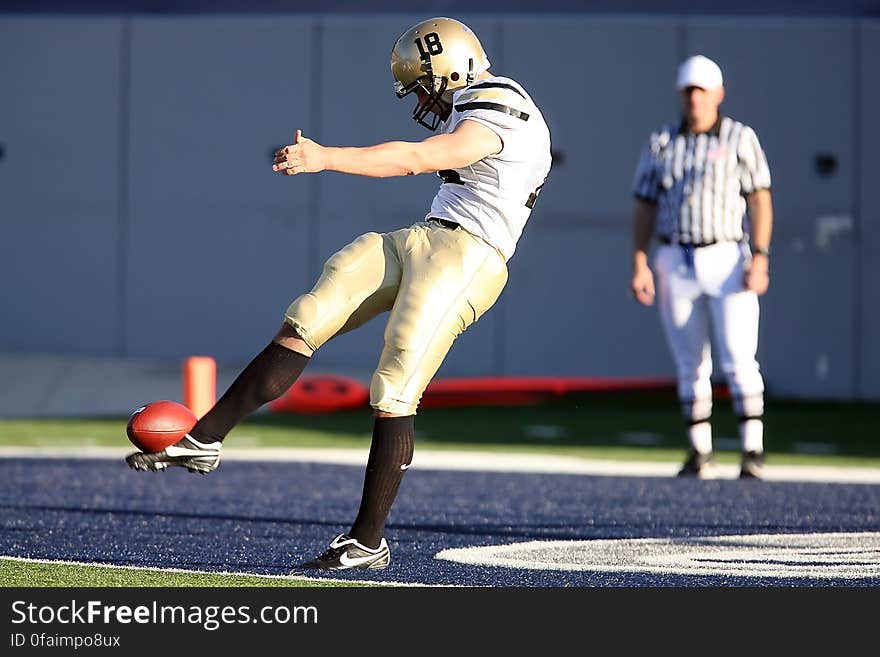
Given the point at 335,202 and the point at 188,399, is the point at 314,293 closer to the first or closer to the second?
the point at 188,399

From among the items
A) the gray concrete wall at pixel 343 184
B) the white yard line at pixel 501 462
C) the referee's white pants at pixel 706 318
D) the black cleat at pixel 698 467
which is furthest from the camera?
the gray concrete wall at pixel 343 184

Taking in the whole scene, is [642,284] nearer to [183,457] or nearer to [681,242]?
[681,242]

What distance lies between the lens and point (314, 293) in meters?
4.84

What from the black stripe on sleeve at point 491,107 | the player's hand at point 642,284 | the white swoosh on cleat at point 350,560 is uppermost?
the black stripe on sleeve at point 491,107

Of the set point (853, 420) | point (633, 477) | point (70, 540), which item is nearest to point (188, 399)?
point (633, 477)

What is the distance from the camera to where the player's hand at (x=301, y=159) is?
4.35 metres

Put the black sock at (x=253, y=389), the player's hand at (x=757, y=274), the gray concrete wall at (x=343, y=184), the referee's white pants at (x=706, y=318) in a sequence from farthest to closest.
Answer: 1. the gray concrete wall at (x=343, y=184)
2. the referee's white pants at (x=706, y=318)
3. the player's hand at (x=757, y=274)
4. the black sock at (x=253, y=389)

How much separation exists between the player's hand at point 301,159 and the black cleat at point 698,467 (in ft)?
13.9

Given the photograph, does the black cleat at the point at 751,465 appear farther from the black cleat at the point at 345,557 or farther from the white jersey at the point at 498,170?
the black cleat at the point at 345,557

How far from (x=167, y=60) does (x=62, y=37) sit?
3.37ft

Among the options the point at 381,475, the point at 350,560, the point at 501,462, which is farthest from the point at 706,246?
the point at 350,560

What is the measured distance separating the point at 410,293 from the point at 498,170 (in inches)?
17.9

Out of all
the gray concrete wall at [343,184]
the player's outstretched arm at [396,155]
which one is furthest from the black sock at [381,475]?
the gray concrete wall at [343,184]

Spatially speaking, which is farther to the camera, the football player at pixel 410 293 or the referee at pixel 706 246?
the referee at pixel 706 246
